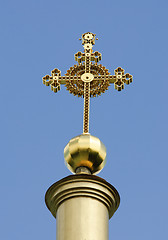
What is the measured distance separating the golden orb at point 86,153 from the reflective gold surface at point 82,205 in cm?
66

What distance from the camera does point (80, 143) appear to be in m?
13.0

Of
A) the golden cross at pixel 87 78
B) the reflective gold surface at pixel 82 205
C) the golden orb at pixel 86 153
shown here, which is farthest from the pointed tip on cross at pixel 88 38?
the reflective gold surface at pixel 82 205

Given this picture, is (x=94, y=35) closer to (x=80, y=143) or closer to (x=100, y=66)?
(x=100, y=66)

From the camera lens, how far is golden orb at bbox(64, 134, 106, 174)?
13.0 metres

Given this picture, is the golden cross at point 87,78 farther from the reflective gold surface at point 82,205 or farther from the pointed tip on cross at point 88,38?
the reflective gold surface at point 82,205

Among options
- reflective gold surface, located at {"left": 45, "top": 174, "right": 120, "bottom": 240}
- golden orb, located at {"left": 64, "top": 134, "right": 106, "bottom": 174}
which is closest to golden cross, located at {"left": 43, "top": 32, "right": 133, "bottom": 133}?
golden orb, located at {"left": 64, "top": 134, "right": 106, "bottom": 174}

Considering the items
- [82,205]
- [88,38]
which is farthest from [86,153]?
[88,38]

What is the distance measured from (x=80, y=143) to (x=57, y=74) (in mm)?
1792

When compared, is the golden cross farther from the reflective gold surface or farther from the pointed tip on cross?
the reflective gold surface

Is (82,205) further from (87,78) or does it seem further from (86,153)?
(87,78)

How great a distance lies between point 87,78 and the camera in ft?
46.8

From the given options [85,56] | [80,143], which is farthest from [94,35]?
[80,143]

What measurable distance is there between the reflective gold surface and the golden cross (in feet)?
6.50

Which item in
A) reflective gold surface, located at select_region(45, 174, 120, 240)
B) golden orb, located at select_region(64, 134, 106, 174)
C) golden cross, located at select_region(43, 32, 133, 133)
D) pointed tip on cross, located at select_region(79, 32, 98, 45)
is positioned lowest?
reflective gold surface, located at select_region(45, 174, 120, 240)
